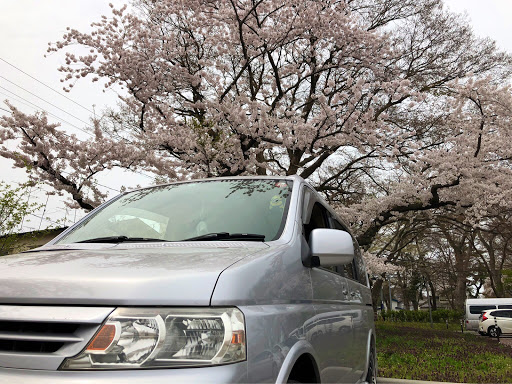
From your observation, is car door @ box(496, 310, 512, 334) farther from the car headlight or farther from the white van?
the car headlight

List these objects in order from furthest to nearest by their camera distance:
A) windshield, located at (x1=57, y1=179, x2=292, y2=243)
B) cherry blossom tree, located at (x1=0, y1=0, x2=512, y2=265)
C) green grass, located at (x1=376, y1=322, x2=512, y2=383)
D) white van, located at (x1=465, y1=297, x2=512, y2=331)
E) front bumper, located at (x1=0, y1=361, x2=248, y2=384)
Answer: white van, located at (x1=465, y1=297, x2=512, y2=331)
cherry blossom tree, located at (x1=0, y1=0, x2=512, y2=265)
green grass, located at (x1=376, y1=322, x2=512, y2=383)
windshield, located at (x1=57, y1=179, x2=292, y2=243)
front bumper, located at (x1=0, y1=361, x2=248, y2=384)

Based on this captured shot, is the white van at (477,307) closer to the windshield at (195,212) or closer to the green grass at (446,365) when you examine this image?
the green grass at (446,365)

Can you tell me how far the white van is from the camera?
33.9m

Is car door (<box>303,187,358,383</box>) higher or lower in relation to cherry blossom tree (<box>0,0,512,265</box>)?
lower

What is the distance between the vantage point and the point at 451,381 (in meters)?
7.68

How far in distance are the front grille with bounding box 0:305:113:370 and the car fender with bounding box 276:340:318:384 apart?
0.71 meters

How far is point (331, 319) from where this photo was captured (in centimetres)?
278

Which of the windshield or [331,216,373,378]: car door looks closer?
the windshield

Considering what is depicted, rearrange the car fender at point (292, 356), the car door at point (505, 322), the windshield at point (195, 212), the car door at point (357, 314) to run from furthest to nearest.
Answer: the car door at point (505, 322) → the car door at point (357, 314) → the windshield at point (195, 212) → the car fender at point (292, 356)

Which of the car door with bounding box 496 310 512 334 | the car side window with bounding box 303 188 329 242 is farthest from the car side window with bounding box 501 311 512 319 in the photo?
the car side window with bounding box 303 188 329 242

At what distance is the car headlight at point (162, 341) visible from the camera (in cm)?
158

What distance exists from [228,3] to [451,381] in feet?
41.0

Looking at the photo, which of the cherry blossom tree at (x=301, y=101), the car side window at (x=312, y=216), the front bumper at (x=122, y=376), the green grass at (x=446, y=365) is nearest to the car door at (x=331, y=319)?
the car side window at (x=312, y=216)

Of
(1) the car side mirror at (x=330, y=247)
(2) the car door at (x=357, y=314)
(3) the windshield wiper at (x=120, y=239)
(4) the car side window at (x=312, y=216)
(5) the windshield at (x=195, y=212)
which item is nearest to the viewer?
(1) the car side mirror at (x=330, y=247)
